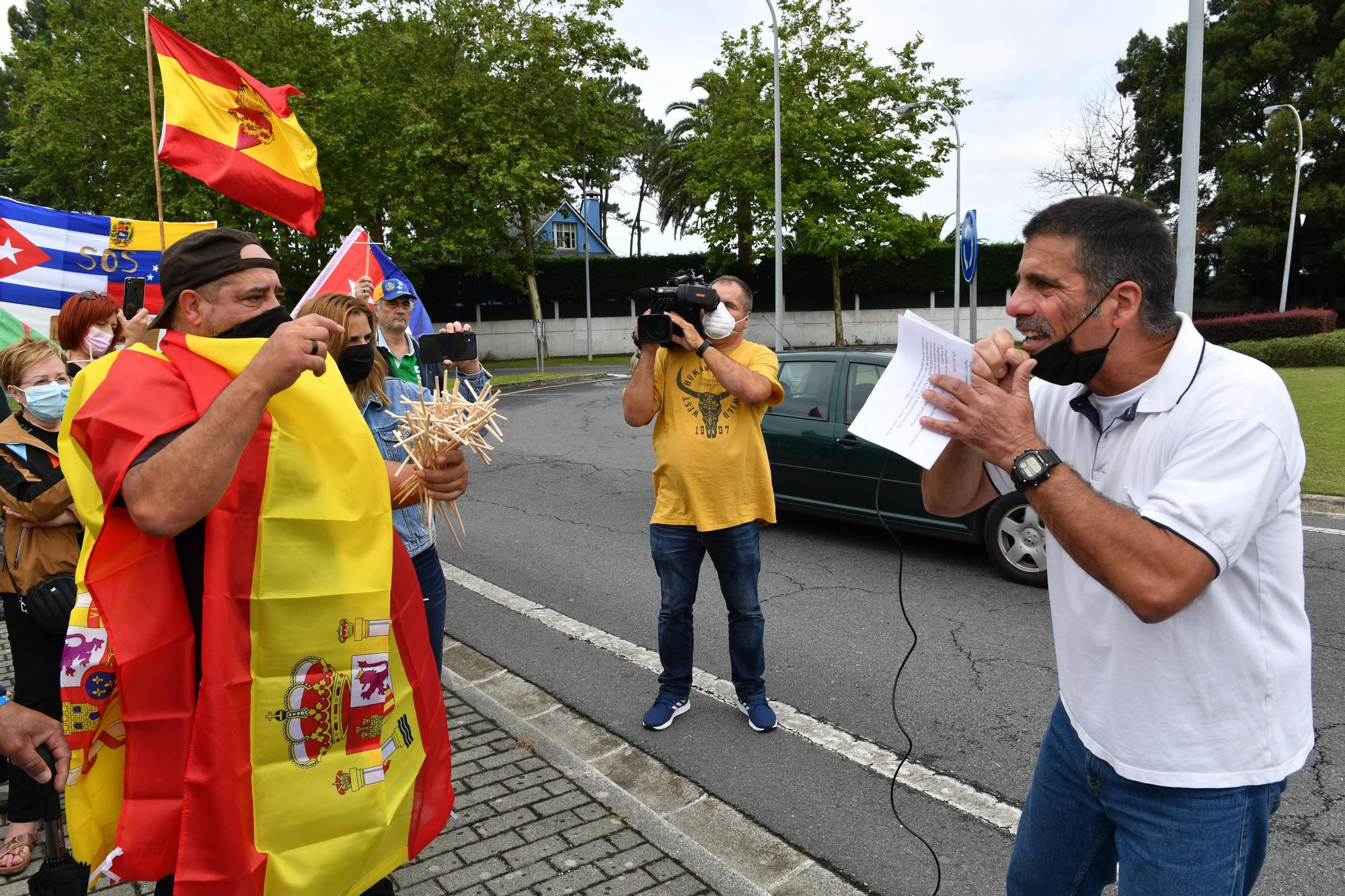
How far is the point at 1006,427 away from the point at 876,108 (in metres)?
32.3

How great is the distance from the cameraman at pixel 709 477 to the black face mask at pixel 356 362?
1.13 m

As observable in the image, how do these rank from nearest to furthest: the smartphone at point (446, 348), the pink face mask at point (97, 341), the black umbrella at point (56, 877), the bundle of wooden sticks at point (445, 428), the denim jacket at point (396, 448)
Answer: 1. the black umbrella at point (56, 877)
2. the bundle of wooden sticks at point (445, 428)
3. the denim jacket at point (396, 448)
4. the smartphone at point (446, 348)
5. the pink face mask at point (97, 341)

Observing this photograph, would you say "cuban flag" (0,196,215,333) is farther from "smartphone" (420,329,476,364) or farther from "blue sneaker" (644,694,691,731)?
"blue sneaker" (644,694,691,731)

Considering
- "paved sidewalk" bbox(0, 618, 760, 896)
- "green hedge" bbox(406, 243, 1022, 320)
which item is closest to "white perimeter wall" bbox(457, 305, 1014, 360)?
→ "green hedge" bbox(406, 243, 1022, 320)

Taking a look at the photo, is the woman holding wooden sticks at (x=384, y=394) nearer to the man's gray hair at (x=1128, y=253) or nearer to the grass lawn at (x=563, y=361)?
the man's gray hair at (x=1128, y=253)

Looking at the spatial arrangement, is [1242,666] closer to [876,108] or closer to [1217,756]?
[1217,756]

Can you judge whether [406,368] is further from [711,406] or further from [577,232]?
[577,232]

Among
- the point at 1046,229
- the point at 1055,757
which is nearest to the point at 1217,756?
the point at 1055,757

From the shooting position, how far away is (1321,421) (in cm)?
1255

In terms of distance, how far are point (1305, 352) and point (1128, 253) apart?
76.9 feet

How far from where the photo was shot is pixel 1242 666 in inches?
66.0

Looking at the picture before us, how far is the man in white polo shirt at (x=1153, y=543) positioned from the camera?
162cm

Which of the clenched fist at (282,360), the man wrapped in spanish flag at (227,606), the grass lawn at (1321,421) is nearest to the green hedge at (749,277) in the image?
the grass lawn at (1321,421)

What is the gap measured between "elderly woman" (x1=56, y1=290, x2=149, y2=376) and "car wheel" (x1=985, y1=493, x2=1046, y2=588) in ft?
17.2
